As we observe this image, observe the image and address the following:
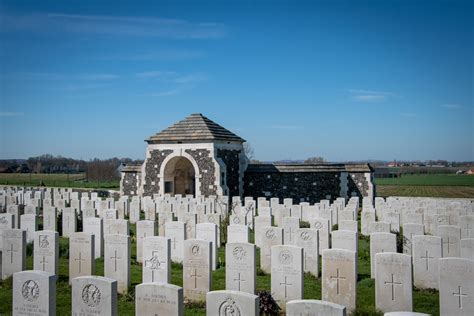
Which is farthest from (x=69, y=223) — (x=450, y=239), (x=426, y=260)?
(x=450, y=239)

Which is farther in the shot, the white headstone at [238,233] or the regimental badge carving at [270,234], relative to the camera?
the white headstone at [238,233]

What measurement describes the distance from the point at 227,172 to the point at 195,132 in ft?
8.32

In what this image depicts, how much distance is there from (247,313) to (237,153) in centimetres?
Result: 1947

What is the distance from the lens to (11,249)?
8250 millimetres

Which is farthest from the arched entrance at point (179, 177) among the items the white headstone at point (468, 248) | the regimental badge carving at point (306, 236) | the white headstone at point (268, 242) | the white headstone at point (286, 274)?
the white headstone at point (468, 248)

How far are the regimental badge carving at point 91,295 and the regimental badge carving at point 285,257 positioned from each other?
8.99 ft

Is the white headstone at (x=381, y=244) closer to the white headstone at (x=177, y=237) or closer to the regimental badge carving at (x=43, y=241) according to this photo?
the white headstone at (x=177, y=237)

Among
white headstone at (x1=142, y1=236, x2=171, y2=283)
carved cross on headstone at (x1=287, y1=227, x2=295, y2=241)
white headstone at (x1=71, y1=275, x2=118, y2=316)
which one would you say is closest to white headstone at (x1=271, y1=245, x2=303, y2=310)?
white headstone at (x1=142, y1=236, x2=171, y2=283)

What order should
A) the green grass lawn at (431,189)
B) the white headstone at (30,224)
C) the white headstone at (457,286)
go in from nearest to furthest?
the white headstone at (457,286) < the white headstone at (30,224) < the green grass lawn at (431,189)

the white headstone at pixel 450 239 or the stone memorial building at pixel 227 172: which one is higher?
the stone memorial building at pixel 227 172

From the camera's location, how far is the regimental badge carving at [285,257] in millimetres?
6650

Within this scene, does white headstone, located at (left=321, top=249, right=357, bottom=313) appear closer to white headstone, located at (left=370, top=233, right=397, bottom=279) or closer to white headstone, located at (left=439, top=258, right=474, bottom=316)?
white headstone, located at (left=439, top=258, right=474, bottom=316)

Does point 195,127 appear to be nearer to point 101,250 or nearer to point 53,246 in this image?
point 101,250

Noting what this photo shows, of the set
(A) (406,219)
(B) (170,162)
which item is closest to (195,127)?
(B) (170,162)
